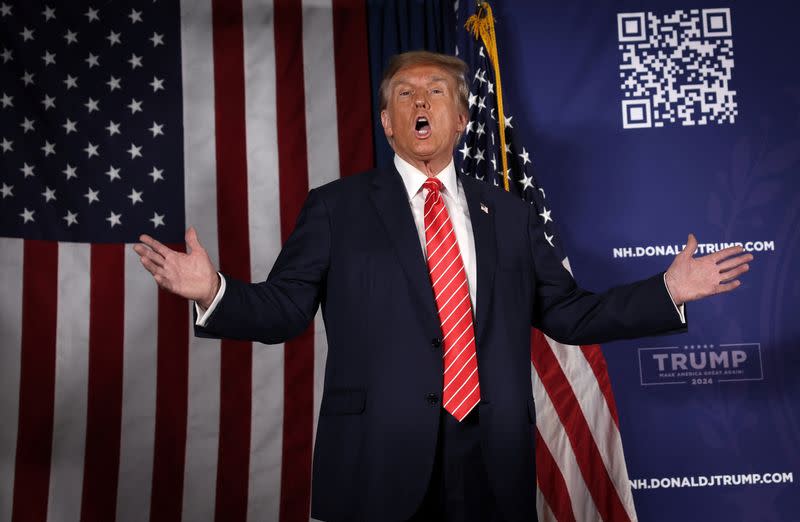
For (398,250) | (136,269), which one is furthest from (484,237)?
(136,269)

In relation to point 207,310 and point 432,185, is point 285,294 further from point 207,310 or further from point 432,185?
point 432,185

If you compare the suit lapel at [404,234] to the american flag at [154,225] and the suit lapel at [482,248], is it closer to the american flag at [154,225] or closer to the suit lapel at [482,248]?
the suit lapel at [482,248]

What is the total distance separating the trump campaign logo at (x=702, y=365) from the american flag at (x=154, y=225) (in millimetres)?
1355

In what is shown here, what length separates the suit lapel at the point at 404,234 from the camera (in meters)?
1.65

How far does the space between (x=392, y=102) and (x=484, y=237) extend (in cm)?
49

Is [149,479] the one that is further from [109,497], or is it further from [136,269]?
[136,269]

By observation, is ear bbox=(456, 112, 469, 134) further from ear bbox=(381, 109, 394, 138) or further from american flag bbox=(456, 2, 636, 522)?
american flag bbox=(456, 2, 636, 522)

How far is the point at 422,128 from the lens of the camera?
1.92m

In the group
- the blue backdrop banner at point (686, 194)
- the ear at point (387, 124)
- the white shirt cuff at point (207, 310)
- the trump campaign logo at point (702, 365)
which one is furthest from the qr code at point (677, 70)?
the white shirt cuff at point (207, 310)

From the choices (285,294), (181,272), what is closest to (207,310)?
(181,272)

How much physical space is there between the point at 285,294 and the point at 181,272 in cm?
26

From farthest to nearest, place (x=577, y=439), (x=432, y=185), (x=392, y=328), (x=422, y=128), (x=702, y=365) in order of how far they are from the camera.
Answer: (x=702, y=365) < (x=577, y=439) < (x=422, y=128) < (x=432, y=185) < (x=392, y=328)

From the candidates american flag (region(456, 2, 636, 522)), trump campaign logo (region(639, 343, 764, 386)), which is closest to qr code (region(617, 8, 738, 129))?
american flag (region(456, 2, 636, 522))

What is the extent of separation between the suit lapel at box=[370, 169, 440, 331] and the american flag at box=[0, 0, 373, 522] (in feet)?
4.63
